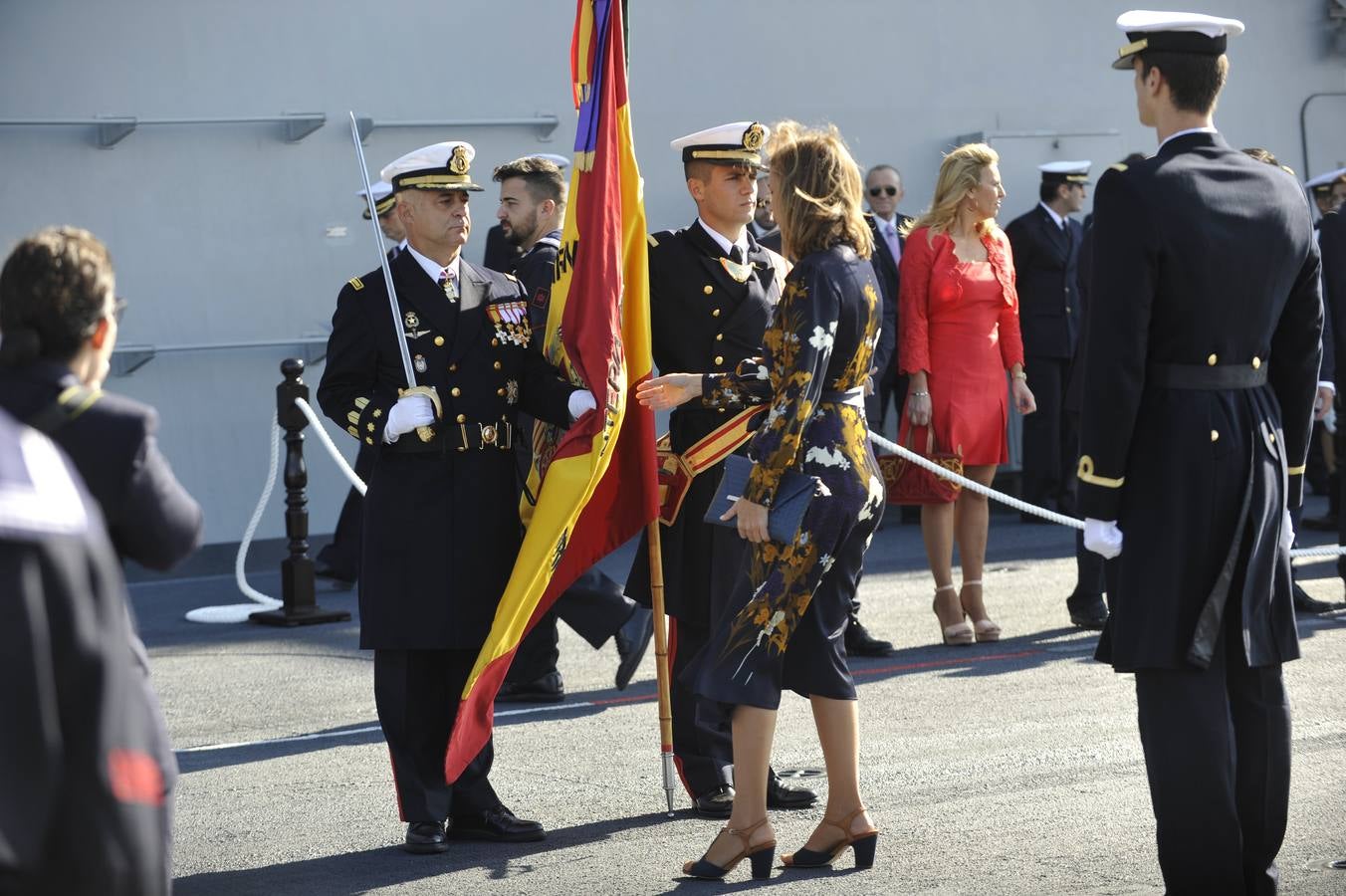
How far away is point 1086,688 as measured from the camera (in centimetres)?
734

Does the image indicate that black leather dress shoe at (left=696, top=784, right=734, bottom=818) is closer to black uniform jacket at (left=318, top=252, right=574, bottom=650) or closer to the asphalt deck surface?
the asphalt deck surface

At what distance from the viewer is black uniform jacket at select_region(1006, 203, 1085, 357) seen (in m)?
12.1

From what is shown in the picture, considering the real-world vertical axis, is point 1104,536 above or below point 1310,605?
above

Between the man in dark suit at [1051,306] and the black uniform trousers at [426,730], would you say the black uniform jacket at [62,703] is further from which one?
the man in dark suit at [1051,306]

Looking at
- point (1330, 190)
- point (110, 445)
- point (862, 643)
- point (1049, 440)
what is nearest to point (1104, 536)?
point (110, 445)

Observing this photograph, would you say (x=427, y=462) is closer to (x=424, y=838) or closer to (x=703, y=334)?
(x=703, y=334)

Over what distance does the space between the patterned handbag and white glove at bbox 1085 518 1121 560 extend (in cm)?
397

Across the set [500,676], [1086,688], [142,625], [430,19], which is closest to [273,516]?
[142,625]

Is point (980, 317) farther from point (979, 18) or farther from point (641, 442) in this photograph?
point (979, 18)

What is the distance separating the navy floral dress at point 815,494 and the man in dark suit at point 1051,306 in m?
7.27

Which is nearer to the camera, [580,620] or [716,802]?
[716,802]

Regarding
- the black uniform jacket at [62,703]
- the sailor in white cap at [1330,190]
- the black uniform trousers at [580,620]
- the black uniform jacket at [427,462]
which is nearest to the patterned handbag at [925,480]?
the black uniform trousers at [580,620]

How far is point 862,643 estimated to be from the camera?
8.27 m

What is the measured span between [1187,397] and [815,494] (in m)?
1.02
